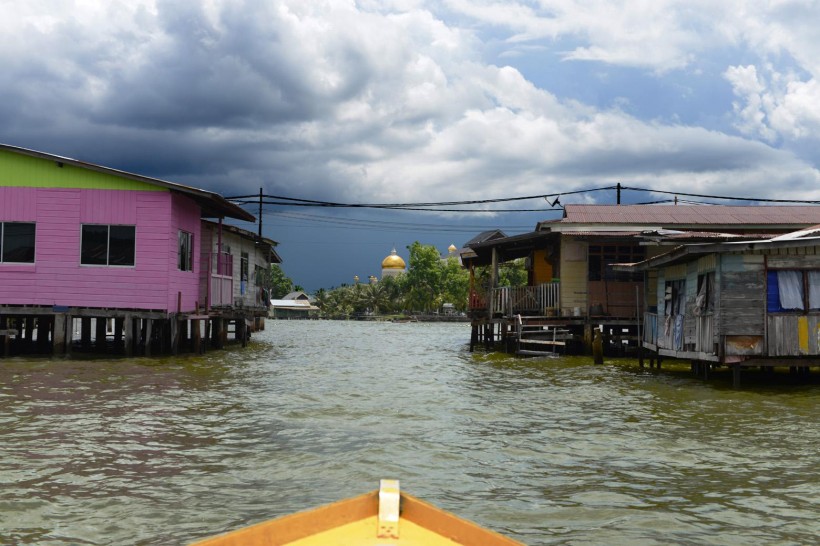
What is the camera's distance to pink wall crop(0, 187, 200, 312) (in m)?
21.2

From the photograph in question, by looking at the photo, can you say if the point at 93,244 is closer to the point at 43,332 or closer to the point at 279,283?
the point at 43,332

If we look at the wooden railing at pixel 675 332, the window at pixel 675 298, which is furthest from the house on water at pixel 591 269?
the window at pixel 675 298

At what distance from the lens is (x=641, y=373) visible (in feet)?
66.5

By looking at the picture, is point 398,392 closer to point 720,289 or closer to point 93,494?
point 720,289

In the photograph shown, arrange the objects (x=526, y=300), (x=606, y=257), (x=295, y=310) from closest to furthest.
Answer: (x=606, y=257)
(x=526, y=300)
(x=295, y=310)

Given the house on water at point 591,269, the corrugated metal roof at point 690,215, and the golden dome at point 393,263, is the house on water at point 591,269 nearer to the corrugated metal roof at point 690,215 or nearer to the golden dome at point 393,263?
the corrugated metal roof at point 690,215

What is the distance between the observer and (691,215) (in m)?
29.7

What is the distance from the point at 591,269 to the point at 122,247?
15593mm

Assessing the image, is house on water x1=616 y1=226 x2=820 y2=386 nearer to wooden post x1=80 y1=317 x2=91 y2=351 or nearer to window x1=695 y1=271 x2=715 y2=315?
window x1=695 y1=271 x2=715 y2=315

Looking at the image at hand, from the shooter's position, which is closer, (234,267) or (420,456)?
(420,456)

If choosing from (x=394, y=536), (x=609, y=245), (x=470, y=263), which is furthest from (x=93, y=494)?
(x=470, y=263)

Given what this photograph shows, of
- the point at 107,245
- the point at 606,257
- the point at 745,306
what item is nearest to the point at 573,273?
the point at 606,257

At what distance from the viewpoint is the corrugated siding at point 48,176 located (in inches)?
841

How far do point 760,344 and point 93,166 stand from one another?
58.5 ft
